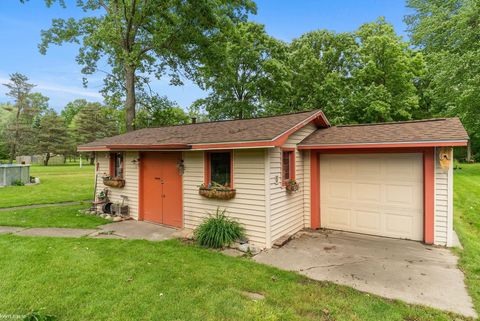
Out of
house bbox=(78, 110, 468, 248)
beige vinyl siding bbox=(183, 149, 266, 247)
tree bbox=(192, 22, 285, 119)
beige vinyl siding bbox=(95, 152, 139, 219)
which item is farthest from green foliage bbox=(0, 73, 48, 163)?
beige vinyl siding bbox=(183, 149, 266, 247)

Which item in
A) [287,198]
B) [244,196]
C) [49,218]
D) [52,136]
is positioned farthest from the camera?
[52,136]

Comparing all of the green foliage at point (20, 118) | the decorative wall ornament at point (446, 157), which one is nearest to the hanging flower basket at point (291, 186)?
the decorative wall ornament at point (446, 157)

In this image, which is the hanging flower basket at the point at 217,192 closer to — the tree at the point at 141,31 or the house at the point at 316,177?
the house at the point at 316,177

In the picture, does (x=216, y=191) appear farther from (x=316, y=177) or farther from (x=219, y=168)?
(x=316, y=177)

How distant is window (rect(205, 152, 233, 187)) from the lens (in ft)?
21.4

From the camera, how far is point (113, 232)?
7105 millimetres

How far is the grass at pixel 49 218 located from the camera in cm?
771

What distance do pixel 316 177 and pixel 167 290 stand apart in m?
4.85

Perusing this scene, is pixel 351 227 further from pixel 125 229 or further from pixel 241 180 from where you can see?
pixel 125 229

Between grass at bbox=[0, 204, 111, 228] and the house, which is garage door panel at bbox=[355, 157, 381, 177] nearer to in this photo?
the house

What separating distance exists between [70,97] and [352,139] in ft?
233

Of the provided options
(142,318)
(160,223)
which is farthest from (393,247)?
(160,223)

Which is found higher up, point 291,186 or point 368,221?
point 291,186

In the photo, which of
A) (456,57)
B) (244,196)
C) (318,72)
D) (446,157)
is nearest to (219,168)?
(244,196)
